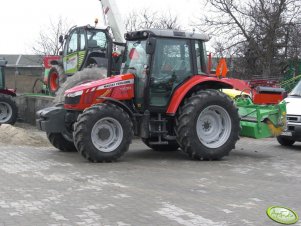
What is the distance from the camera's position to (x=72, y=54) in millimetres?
17328

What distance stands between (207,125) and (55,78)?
10313 mm

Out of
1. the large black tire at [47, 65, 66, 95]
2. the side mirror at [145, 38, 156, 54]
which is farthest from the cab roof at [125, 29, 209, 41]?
the large black tire at [47, 65, 66, 95]

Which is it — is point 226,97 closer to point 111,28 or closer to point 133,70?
point 133,70

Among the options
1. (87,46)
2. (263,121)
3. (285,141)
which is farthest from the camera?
(87,46)

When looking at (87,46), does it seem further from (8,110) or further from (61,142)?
(61,142)

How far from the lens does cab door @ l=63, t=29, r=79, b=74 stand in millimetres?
17078

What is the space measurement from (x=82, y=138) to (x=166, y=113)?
1.83 metres

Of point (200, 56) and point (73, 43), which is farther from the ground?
point (73, 43)

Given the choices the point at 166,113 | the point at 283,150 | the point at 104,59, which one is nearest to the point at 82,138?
the point at 166,113

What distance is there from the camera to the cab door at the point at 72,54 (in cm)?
1708

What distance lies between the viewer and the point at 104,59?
1619cm

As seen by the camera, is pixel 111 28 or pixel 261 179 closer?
pixel 261 179
